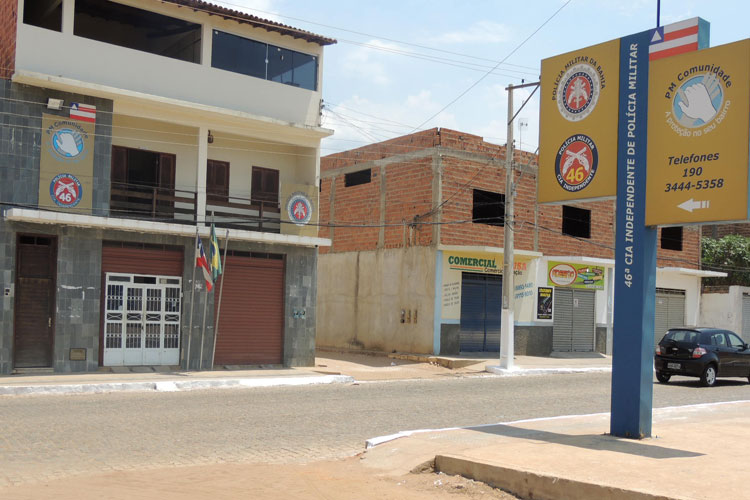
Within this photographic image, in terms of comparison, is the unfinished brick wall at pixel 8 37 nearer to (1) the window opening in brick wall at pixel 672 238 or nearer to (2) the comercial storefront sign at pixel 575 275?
(2) the comercial storefront sign at pixel 575 275

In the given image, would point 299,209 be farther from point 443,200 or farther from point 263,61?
point 443,200

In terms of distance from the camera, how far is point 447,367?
24.6 meters

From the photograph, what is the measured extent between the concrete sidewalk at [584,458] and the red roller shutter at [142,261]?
12436mm

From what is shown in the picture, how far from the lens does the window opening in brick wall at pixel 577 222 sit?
102 ft

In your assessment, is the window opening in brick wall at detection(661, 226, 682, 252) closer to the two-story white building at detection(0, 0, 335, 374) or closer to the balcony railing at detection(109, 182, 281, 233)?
the two-story white building at detection(0, 0, 335, 374)

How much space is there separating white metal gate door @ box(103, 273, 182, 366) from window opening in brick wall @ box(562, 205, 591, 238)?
16.7 meters

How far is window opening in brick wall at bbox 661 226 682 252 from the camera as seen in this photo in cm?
3538

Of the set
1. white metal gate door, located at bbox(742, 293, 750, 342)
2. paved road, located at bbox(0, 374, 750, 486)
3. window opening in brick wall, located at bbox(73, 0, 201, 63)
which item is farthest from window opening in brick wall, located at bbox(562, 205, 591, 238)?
window opening in brick wall, located at bbox(73, 0, 201, 63)

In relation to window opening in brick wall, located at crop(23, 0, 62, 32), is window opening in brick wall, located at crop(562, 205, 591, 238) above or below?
below

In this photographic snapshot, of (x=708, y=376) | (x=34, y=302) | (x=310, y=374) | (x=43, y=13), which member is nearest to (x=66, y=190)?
(x=34, y=302)

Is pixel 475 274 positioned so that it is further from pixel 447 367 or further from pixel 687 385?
pixel 687 385

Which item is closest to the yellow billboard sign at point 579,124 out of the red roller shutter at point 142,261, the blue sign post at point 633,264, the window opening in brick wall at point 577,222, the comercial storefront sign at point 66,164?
the blue sign post at point 633,264

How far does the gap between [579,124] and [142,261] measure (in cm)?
1364

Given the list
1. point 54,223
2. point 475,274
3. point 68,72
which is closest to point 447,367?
point 475,274
